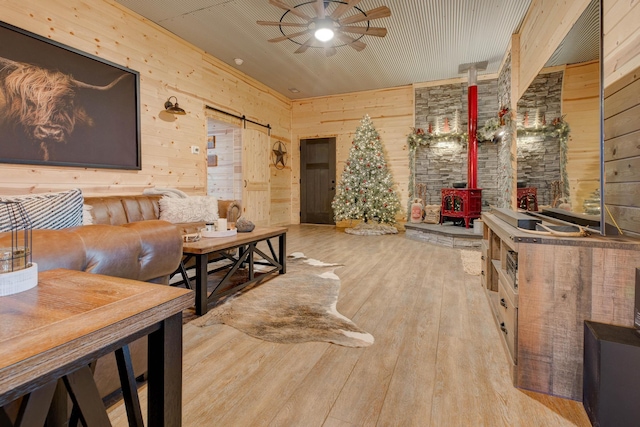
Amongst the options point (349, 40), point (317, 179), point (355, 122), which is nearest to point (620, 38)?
point (349, 40)

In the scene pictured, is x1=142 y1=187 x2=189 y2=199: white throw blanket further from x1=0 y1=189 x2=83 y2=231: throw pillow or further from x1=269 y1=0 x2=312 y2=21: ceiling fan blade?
x1=0 y1=189 x2=83 y2=231: throw pillow

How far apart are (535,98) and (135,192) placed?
4362mm

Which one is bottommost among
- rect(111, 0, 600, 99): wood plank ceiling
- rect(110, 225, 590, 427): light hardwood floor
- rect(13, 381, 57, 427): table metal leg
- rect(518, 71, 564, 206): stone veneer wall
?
rect(110, 225, 590, 427): light hardwood floor

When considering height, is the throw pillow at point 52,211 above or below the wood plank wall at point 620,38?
below

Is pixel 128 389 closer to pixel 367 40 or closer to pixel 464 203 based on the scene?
pixel 367 40

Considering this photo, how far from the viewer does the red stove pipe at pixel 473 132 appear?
5777 mm

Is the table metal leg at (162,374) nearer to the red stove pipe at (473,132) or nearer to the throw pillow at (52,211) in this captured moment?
the throw pillow at (52,211)

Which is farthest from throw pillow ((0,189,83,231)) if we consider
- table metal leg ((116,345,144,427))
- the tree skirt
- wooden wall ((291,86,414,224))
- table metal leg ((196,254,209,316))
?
wooden wall ((291,86,414,224))

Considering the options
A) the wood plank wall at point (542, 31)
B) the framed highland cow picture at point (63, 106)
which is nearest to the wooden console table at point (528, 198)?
the wood plank wall at point (542, 31)

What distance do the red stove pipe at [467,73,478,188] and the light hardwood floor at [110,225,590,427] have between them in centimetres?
380

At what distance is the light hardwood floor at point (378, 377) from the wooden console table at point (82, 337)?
0.68 meters

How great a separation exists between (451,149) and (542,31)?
3.32 meters

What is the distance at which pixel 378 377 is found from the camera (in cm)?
155

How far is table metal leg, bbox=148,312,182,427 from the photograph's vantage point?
72 centimetres
